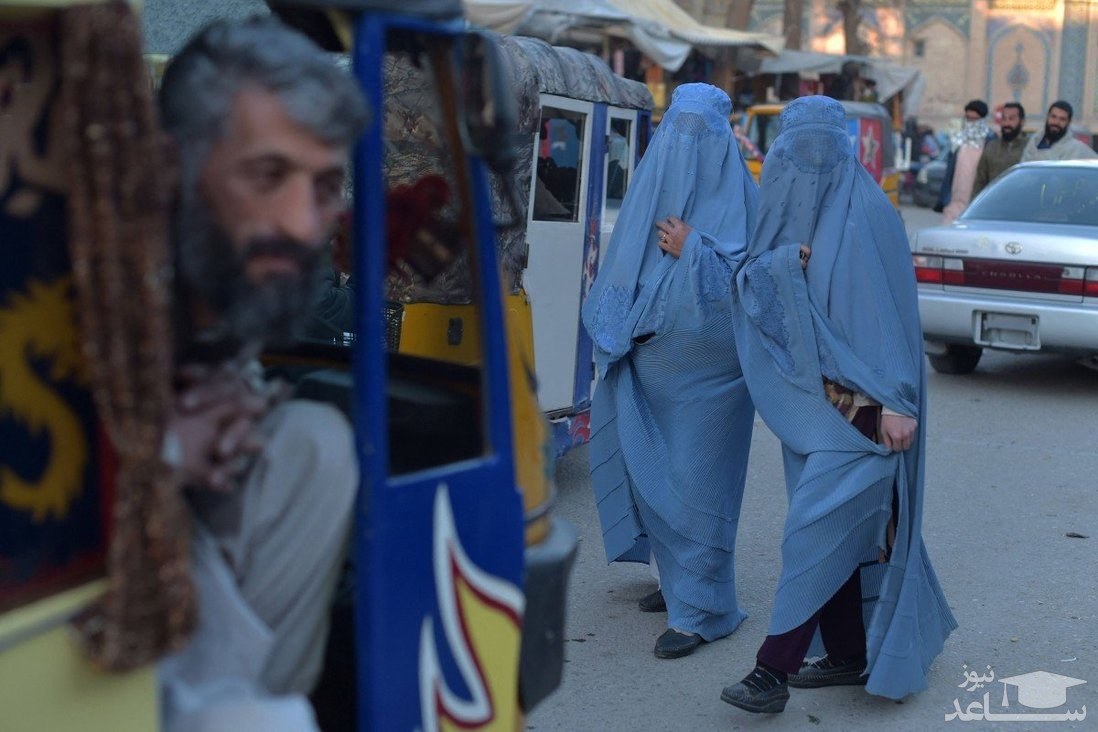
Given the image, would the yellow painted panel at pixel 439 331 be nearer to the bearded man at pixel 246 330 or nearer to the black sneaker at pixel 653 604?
the bearded man at pixel 246 330

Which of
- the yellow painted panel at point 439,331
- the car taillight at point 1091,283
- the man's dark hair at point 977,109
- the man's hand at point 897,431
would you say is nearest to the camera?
the yellow painted panel at point 439,331

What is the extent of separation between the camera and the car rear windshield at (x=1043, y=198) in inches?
391

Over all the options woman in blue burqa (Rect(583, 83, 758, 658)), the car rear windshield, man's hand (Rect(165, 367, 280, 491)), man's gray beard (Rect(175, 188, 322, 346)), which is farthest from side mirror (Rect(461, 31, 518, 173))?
the car rear windshield

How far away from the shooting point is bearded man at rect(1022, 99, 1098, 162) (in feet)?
41.9

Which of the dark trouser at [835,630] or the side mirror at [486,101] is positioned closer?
the side mirror at [486,101]

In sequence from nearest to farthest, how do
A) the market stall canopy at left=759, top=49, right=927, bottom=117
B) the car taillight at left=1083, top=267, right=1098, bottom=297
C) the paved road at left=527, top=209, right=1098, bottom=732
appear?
the paved road at left=527, top=209, right=1098, bottom=732
the car taillight at left=1083, top=267, right=1098, bottom=297
the market stall canopy at left=759, top=49, right=927, bottom=117

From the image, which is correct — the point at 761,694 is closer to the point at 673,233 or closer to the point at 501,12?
the point at 673,233

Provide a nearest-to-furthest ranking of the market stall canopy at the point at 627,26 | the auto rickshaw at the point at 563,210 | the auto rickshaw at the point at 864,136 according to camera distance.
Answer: the auto rickshaw at the point at 563,210
the market stall canopy at the point at 627,26
the auto rickshaw at the point at 864,136

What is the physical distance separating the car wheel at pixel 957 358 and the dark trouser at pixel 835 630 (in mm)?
6535

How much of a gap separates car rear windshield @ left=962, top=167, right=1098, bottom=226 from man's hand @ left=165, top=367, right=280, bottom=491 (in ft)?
28.7

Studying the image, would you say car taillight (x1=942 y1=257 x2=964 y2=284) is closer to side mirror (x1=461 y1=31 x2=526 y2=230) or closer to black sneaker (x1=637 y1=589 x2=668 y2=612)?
black sneaker (x1=637 y1=589 x2=668 y2=612)

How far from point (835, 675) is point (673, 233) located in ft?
4.89

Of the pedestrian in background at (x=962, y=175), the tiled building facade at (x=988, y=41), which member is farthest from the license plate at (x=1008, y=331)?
the tiled building facade at (x=988, y=41)

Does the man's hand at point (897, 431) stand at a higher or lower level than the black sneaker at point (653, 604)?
higher
